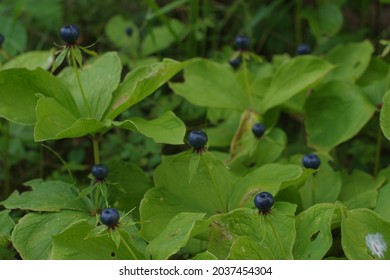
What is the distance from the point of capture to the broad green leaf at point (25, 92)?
1766 mm

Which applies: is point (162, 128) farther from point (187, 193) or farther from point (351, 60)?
point (351, 60)

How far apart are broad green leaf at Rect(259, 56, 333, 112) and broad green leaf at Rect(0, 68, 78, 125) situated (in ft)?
2.18

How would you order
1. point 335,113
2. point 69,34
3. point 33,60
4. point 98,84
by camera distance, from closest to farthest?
point 69,34 → point 98,84 → point 335,113 → point 33,60

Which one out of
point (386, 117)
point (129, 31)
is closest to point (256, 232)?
point (386, 117)

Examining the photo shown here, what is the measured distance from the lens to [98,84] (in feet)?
6.28

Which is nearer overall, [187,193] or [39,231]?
[39,231]

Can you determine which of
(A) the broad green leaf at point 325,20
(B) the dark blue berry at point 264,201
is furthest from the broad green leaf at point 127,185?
(A) the broad green leaf at point 325,20

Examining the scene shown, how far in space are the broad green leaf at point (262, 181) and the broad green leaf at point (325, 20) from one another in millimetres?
1168

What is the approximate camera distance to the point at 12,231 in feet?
5.67

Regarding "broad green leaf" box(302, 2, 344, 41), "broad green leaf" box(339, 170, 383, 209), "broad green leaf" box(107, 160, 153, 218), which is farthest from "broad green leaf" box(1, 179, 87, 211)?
"broad green leaf" box(302, 2, 344, 41)

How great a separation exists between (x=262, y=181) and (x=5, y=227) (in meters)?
0.68

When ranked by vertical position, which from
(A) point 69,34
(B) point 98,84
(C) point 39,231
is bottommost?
(C) point 39,231
